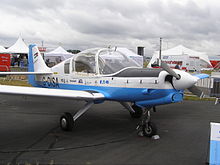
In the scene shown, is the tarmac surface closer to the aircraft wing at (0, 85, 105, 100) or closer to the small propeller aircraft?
the small propeller aircraft

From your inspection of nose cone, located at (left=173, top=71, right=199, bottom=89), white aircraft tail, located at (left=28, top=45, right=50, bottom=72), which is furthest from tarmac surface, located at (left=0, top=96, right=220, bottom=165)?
white aircraft tail, located at (left=28, top=45, right=50, bottom=72)

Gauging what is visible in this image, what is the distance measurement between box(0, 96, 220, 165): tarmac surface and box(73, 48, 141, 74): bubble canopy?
1672 mm

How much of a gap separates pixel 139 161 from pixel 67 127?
8.26ft

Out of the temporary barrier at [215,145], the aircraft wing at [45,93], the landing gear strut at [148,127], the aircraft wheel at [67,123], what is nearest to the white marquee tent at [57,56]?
the aircraft wheel at [67,123]

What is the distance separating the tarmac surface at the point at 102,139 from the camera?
436 cm

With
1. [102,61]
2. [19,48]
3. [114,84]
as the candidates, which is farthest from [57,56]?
[114,84]

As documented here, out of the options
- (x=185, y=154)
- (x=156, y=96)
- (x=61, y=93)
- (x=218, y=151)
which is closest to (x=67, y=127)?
→ (x=61, y=93)

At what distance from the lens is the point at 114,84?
19.4 ft

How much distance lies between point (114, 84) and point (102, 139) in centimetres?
140

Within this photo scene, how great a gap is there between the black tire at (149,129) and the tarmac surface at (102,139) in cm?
15

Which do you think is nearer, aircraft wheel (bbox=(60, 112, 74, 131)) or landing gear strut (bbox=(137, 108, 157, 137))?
landing gear strut (bbox=(137, 108, 157, 137))

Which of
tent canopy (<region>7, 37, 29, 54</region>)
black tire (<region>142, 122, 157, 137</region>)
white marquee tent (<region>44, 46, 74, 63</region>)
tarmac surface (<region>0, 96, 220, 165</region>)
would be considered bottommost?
tarmac surface (<region>0, 96, 220, 165</region>)

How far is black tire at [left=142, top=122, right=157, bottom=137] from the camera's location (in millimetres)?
5625

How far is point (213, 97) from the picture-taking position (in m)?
12.2
